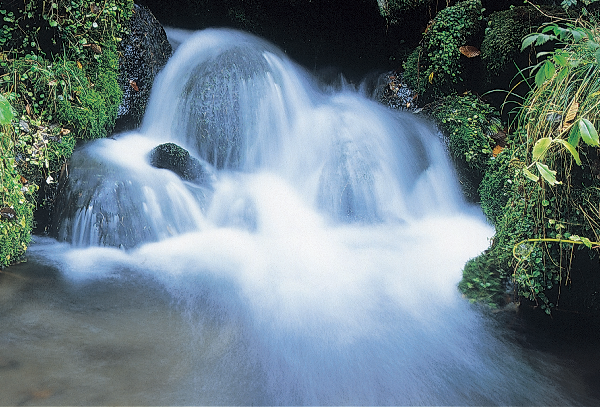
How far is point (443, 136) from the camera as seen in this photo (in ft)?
19.3

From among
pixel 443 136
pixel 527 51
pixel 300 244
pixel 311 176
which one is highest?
pixel 527 51

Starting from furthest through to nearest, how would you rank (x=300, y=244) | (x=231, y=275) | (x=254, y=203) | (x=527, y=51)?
(x=527, y=51) < (x=254, y=203) < (x=300, y=244) < (x=231, y=275)

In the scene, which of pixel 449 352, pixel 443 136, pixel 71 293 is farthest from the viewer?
pixel 443 136

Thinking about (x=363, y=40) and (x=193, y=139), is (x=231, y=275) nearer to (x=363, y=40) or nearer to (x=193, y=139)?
(x=193, y=139)

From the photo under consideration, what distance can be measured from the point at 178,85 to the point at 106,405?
4.77 m

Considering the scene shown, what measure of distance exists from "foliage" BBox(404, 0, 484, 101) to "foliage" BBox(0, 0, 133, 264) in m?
4.34

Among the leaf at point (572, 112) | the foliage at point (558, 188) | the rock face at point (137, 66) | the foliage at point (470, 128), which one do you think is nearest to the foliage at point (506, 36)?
the foliage at point (470, 128)

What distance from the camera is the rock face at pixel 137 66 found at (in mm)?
5781

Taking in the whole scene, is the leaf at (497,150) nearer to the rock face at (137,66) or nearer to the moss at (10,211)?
the rock face at (137,66)

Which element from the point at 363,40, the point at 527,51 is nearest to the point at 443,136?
the point at 527,51

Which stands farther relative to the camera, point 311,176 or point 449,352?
point 311,176

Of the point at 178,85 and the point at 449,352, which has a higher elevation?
the point at 178,85

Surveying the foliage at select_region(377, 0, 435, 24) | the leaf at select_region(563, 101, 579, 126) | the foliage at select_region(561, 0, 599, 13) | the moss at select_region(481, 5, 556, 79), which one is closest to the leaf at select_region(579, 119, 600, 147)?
the leaf at select_region(563, 101, 579, 126)

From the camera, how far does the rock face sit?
19.0ft
